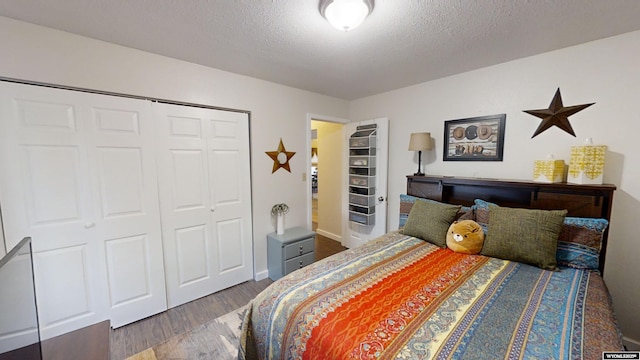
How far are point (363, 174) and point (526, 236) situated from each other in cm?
200

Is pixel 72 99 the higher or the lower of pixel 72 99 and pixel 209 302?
the higher

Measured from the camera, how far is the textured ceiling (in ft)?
4.74

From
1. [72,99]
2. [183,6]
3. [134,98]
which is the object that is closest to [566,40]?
[183,6]

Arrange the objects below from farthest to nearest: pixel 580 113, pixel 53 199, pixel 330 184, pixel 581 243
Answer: pixel 330 184
pixel 580 113
pixel 53 199
pixel 581 243

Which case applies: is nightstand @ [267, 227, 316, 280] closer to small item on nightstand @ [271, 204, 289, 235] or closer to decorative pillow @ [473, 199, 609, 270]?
small item on nightstand @ [271, 204, 289, 235]

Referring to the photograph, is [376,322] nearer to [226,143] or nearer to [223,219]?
[223,219]

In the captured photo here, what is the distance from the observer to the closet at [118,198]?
5.49ft

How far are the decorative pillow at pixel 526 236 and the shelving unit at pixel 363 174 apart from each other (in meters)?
1.64

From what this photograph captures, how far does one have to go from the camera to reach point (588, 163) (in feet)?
5.86

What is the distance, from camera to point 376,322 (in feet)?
3.61

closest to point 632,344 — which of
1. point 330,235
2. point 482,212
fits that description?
point 482,212

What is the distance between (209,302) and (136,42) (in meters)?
2.39

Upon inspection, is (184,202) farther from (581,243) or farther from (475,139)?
(581,243)

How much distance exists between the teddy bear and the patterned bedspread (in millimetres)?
158
